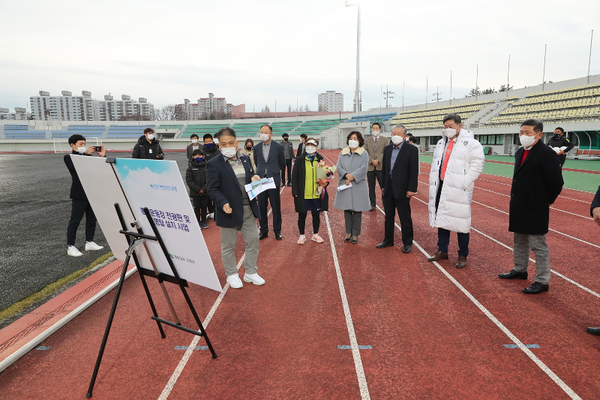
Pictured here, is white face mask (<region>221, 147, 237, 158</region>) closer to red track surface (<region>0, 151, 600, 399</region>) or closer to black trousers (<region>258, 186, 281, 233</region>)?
red track surface (<region>0, 151, 600, 399</region>)

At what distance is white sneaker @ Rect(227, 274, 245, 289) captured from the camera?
4488 mm

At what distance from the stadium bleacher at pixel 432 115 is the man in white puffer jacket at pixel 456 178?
36.9m

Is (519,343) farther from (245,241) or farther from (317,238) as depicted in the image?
(317,238)

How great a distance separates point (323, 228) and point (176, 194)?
18.0 feet

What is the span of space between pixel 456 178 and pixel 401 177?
3.14ft

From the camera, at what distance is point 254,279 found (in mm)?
4621

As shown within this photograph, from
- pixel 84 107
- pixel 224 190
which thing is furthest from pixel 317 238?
pixel 84 107

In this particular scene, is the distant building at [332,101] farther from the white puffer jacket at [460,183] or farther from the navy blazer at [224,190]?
the navy blazer at [224,190]

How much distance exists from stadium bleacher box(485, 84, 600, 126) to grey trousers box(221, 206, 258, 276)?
30.4 m

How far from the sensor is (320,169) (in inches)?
248

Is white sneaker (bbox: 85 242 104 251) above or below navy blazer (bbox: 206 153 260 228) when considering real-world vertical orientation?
below

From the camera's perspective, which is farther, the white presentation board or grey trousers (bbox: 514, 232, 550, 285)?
grey trousers (bbox: 514, 232, 550, 285)

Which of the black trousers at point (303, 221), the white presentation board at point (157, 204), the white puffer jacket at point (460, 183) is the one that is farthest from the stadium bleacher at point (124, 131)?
the white presentation board at point (157, 204)

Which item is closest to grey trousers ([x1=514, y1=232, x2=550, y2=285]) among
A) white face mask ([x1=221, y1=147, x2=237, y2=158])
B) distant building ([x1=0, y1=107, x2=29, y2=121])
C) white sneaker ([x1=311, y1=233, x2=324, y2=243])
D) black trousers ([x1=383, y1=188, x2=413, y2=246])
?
black trousers ([x1=383, y1=188, x2=413, y2=246])
